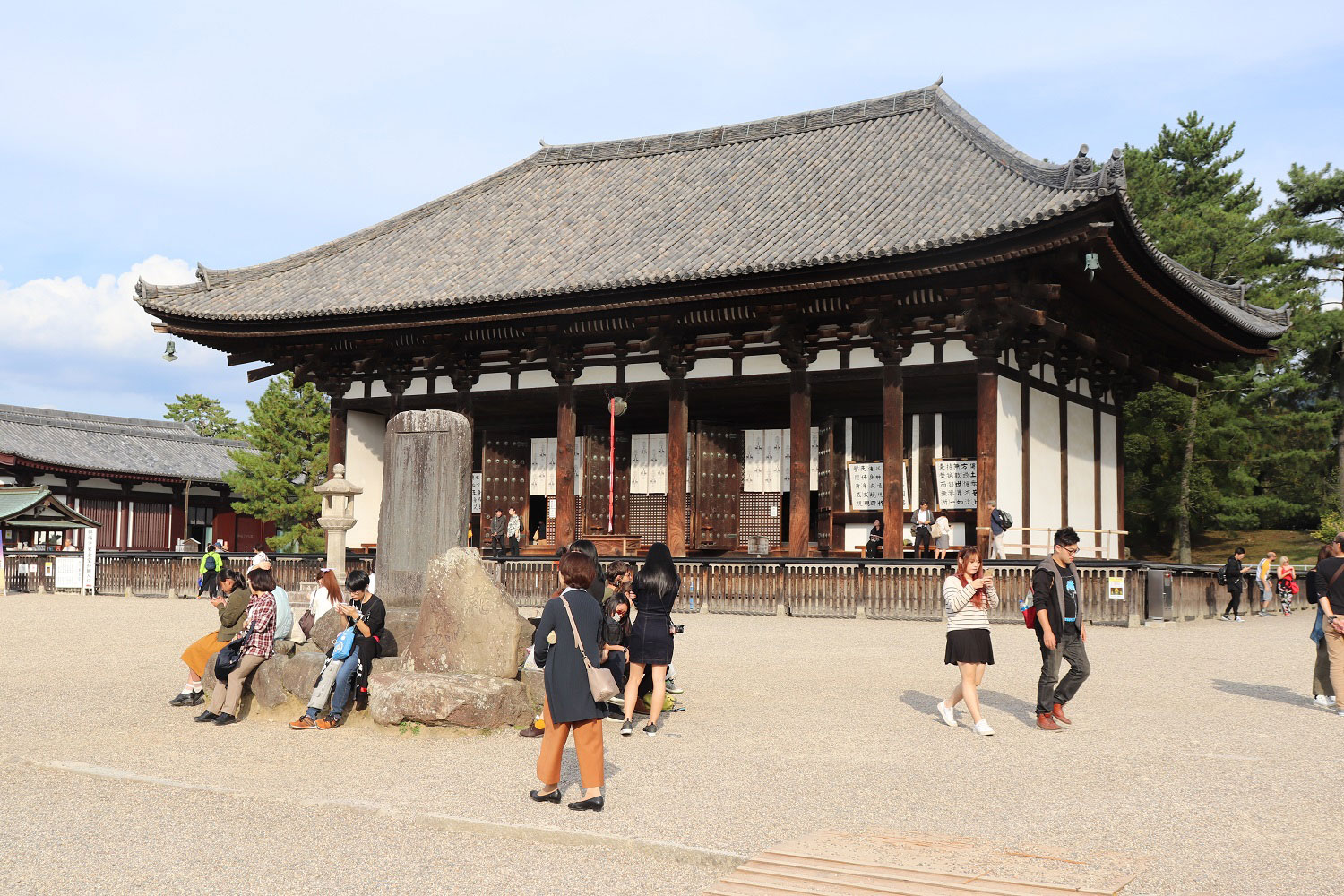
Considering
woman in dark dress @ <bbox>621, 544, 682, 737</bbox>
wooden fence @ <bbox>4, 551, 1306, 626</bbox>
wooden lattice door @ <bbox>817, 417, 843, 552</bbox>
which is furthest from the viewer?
wooden lattice door @ <bbox>817, 417, 843, 552</bbox>

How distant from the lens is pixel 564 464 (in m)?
22.3

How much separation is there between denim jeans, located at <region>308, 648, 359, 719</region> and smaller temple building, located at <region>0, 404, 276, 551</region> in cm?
3081

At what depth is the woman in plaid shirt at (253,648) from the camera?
8672mm

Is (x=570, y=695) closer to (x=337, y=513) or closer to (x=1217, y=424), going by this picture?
(x=337, y=513)

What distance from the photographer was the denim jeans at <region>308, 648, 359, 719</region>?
834 centimetres

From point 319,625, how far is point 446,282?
14.7 meters

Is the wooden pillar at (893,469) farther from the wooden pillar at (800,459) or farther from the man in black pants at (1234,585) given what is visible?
the man in black pants at (1234,585)

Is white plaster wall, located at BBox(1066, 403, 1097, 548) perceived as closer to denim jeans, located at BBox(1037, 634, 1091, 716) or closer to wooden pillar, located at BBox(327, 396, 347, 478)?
denim jeans, located at BBox(1037, 634, 1091, 716)

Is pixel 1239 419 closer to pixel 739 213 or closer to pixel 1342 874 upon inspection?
pixel 739 213

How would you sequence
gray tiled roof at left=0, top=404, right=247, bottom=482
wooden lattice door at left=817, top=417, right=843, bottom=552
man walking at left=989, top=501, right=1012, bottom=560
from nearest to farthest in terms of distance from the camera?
man walking at left=989, top=501, right=1012, bottom=560 → wooden lattice door at left=817, top=417, right=843, bottom=552 → gray tiled roof at left=0, top=404, right=247, bottom=482

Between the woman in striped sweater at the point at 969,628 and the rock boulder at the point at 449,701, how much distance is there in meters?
3.22

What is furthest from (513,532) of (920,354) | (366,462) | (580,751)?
(580,751)

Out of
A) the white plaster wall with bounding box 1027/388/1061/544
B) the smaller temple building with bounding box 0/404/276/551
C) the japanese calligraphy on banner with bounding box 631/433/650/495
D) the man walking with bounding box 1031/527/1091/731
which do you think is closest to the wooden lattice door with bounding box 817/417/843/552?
the japanese calligraphy on banner with bounding box 631/433/650/495

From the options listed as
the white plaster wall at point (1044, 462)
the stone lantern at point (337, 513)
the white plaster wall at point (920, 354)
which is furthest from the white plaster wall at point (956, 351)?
the stone lantern at point (337, 513)
